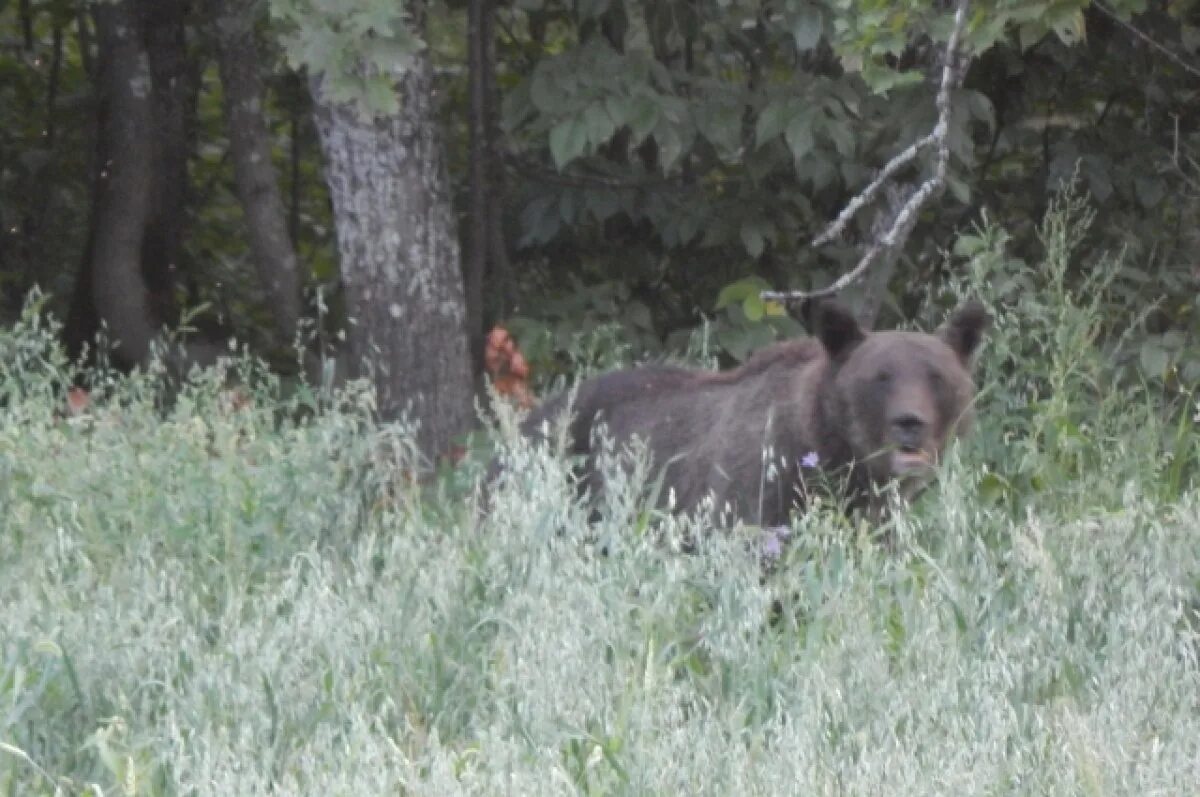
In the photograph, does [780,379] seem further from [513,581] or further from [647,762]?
[647,762]

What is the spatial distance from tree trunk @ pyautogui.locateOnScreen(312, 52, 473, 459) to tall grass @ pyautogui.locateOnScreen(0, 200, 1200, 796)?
6.57ft

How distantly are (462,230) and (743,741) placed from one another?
222 inches

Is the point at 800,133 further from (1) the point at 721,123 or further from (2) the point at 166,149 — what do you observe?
(2) the point at 166,149

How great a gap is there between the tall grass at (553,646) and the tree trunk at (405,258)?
78.9 inches

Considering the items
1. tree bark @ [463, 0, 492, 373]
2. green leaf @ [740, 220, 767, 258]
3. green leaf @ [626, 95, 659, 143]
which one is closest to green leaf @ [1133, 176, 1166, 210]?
green leaf @ [740, 220, 767, 258]

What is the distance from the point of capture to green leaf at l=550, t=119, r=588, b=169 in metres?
7.80

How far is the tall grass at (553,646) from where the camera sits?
3.98 metres

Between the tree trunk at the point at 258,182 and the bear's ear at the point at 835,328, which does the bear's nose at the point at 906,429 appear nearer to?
the bear's ear at the point at 835,328

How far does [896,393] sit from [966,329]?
460mm

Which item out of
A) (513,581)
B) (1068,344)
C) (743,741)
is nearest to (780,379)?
(1068,344)

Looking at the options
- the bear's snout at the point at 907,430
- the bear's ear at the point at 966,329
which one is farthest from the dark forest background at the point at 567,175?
the bear's snout at the point at 907,430

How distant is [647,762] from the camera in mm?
3982

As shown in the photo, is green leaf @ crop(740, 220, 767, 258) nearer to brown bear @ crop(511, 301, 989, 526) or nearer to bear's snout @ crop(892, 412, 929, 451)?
brown bear @ crop(511, 301, 989, 526)

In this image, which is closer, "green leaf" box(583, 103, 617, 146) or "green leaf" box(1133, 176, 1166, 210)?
"green leaf" box(583, 103, 617, 146)
